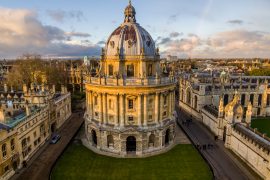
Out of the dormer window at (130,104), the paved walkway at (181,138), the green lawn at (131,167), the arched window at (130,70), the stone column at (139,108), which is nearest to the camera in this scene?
the green lawn at (131,167)

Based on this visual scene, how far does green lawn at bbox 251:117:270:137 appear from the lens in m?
53.7

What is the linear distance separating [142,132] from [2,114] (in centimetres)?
2415

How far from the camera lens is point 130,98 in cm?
4144

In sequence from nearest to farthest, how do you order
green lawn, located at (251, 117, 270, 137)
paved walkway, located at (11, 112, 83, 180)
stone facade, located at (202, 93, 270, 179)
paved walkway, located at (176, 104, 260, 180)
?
1. stone facade, located at (202, 93, 270, 179)
2. paved walkway, located at (11, 112, 83, 180)
3. paved walkway, located at (176, 104, 260, 180)
4. green lawn, located at (251, 117, 270, 137)

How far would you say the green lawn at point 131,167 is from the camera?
116 ft

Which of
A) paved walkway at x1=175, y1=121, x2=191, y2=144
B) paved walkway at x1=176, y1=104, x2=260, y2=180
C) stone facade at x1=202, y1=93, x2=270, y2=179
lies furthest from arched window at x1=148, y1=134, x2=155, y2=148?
stone facade at x1=202, y1=93, x2=270, y2=179

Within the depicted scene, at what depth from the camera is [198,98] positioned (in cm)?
6344

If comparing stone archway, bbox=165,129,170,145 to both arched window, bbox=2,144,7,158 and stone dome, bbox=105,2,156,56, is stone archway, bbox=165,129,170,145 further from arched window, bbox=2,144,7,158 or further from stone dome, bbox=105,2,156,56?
arched window, bbox=2,144,7,158

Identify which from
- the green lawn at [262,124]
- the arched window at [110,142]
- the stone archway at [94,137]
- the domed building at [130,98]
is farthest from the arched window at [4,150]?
the green lawn at [262,124]

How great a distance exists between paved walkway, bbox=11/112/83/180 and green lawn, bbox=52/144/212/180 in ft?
5.06

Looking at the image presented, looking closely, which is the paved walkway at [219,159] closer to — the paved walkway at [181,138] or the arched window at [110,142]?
the paved walkway at [181,138]

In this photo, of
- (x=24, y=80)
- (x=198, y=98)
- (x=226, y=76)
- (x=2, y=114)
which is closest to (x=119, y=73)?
(x=2, y=114)

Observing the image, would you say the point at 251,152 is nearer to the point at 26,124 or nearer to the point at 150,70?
the point at 150,70

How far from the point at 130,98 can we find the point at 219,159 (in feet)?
65.4
